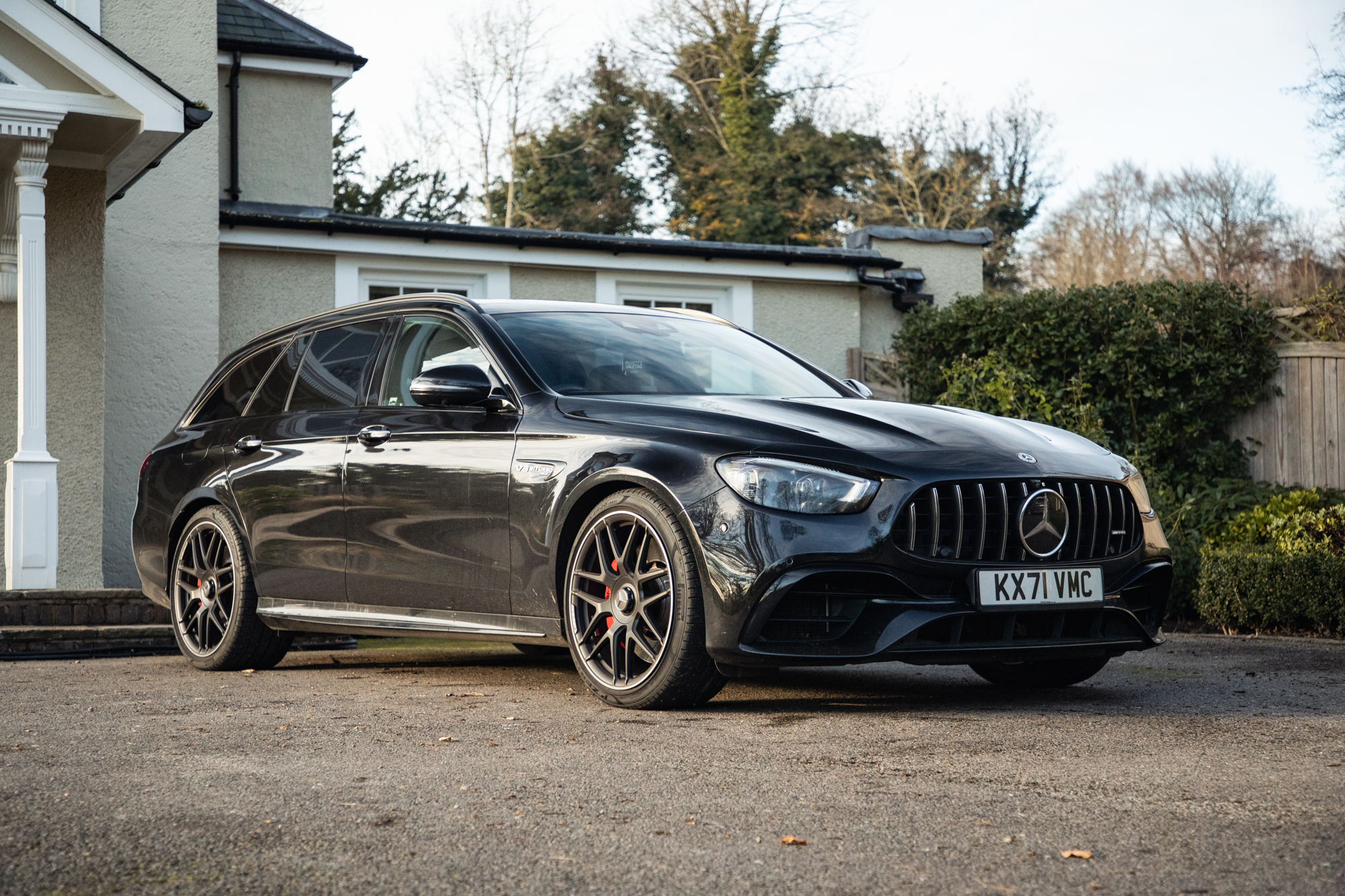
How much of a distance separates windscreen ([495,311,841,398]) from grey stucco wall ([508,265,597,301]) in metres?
7.79

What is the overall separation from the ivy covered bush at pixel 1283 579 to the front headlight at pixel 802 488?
4.89 m

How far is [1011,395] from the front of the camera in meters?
12.1

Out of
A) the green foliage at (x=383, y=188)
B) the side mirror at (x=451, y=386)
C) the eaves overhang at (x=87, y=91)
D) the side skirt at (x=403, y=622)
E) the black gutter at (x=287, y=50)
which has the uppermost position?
the green foliage at (x=383, y=188)

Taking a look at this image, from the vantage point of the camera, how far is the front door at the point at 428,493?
5613 mm

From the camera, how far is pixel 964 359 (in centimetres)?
1285

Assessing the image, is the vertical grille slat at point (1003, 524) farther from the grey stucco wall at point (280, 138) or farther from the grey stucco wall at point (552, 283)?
the grey stucco wall at point (280, 138)

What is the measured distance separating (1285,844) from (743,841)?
1126 millimetres

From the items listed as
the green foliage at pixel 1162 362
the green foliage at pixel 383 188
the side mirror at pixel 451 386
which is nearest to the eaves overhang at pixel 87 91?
the side mirror at pixel 451 386

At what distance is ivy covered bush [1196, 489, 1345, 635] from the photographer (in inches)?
335

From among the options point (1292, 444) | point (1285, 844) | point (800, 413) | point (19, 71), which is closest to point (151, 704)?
point (800, 413)

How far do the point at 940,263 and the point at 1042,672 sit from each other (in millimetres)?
10748

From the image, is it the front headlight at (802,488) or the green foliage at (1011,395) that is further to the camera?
the green foliage at (1011,395)

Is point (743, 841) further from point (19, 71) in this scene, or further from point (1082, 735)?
point (19, 71)

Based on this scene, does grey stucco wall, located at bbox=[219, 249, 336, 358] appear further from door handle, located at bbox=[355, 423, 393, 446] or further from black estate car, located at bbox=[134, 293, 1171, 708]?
door handle, located at bbox=[355, 423, 393, 446]
